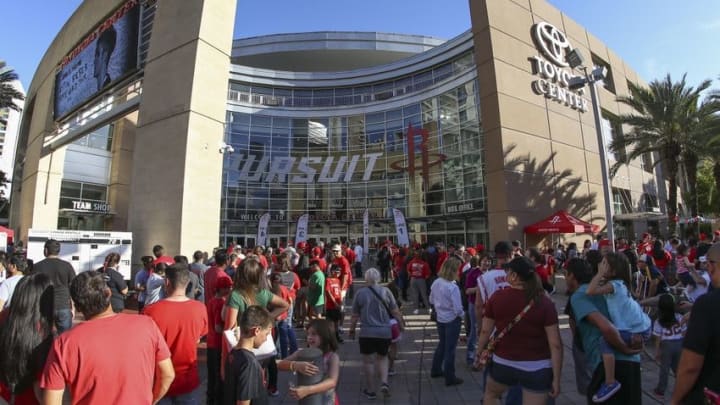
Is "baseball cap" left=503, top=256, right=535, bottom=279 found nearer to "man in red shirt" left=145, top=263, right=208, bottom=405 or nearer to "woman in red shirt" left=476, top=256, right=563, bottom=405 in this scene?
"woman in red shirt" left=476, top=256, right=563, bottom=405

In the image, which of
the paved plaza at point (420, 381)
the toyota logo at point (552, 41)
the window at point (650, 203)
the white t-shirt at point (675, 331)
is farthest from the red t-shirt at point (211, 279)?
the window at point (650, 203)

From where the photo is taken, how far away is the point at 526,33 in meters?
19.3

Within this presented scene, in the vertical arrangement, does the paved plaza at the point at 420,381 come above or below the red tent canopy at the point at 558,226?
below

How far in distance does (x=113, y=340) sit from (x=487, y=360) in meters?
2.74

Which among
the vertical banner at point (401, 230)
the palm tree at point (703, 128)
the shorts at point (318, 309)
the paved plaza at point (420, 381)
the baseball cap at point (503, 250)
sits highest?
the palm tree at point (703, 128)

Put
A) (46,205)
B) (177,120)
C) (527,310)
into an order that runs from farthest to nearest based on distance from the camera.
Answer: (46,205), (177,120), (527,310)

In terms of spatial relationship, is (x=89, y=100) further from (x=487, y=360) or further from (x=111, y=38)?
(x=487, y=360)

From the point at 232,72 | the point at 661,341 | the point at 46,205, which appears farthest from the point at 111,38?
the point at 661,341

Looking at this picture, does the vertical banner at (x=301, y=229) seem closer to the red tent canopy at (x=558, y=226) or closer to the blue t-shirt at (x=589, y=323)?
the red tent canopy at (x=558, y=226)

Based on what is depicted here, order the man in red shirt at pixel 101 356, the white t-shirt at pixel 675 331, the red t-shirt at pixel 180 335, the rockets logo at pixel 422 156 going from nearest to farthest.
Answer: the man in red shirt at pixel 101 356
the red t-shirt at pixel 180 335
the white t-shirt at pixel 675 331
the rockets logo at pixel 422 156

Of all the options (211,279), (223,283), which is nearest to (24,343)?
(223,283)

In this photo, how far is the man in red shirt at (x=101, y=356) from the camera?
1938 mm

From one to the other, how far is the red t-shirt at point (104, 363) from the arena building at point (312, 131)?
356 inches

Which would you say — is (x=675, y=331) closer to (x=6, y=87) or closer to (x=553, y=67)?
(x=553, y=67)
